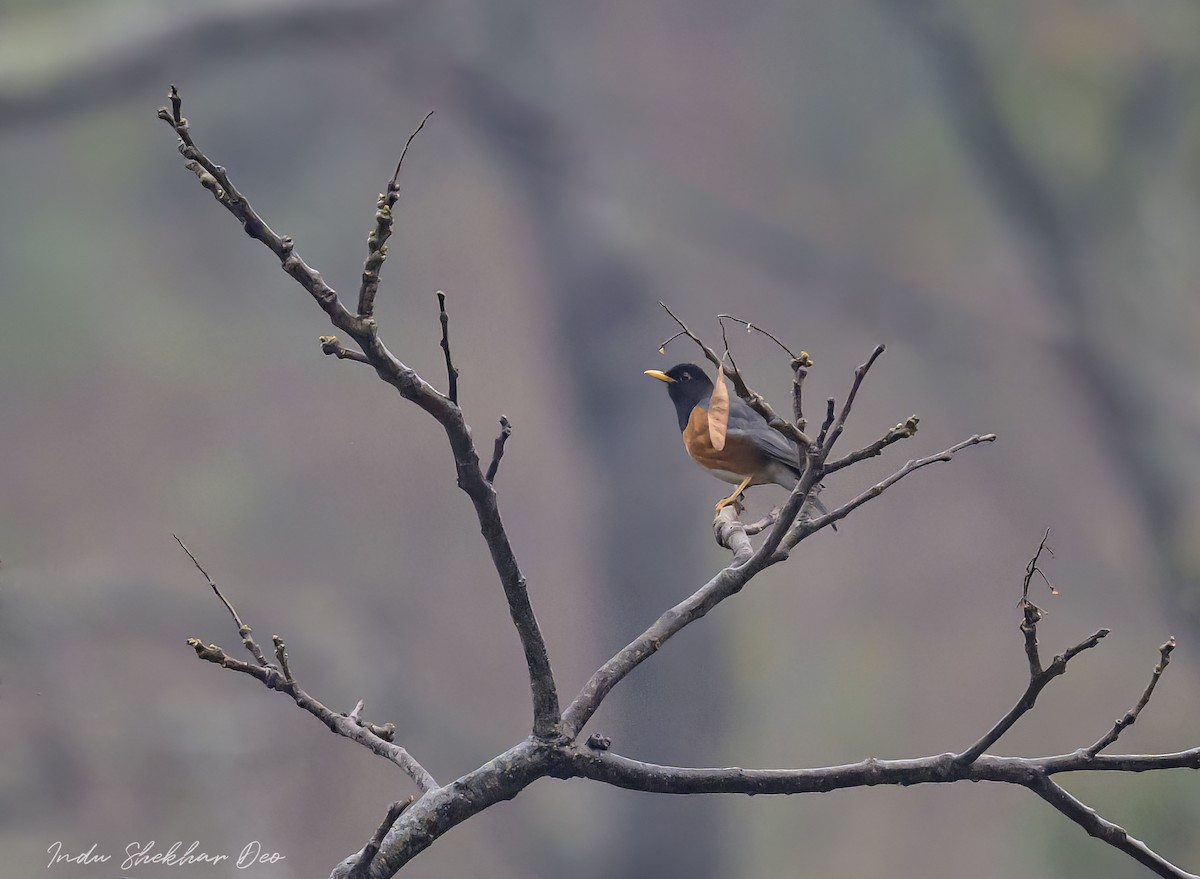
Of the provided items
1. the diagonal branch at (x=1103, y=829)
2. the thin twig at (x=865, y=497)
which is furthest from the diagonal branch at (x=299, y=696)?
the diagonal branch at (x=1103, y=829)

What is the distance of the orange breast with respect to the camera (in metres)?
2.04

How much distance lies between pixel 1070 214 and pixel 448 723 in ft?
6.91

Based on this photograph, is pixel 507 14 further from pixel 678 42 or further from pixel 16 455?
pixel 16 455

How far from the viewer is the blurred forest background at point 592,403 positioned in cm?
242

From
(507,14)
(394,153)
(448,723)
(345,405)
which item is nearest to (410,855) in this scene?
(448,723)

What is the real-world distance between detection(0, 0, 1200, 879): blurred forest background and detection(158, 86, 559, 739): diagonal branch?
1.34 meters

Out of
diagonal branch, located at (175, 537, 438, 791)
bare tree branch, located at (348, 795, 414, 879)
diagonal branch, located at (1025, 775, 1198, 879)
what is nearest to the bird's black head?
diagonal branch, located at (175, 537, 438, 791)

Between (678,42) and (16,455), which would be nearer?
(16,455)

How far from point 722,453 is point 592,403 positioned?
27.1 inches

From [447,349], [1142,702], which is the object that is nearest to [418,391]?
[447,349]

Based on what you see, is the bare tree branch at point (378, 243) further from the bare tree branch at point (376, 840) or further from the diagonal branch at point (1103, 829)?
the diagonal branch at point (1103, 829)

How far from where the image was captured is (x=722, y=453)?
6.74 ft

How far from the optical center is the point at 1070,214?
2729mm

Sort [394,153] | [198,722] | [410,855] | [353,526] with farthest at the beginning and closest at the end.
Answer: [394,153] < [353,526] < [198,722] < [410,855]
